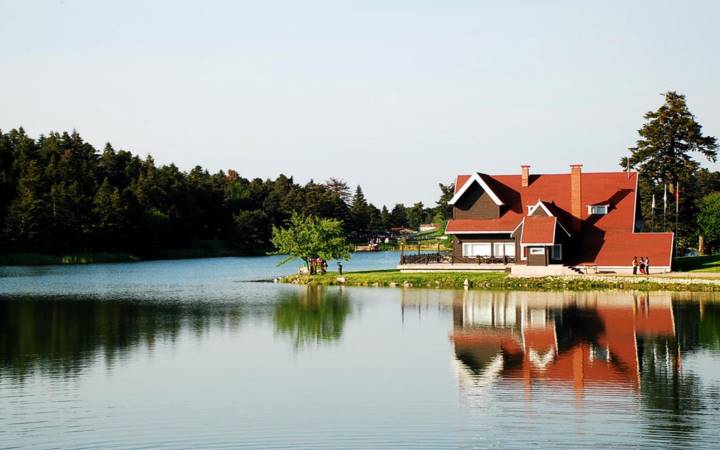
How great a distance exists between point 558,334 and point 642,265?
83.1 ft

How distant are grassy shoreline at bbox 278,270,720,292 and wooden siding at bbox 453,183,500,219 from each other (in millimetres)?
6998

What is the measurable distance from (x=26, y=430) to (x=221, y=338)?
1622 cm

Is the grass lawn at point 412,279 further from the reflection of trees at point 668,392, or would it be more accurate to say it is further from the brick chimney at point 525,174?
the reflection of trees at point 668,392

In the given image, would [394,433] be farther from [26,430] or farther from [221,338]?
[221,338]

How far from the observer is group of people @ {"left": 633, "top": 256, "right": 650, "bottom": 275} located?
191ft

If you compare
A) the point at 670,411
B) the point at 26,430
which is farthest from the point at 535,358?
the point at 26,430

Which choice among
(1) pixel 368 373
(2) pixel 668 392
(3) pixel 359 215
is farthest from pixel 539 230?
(3) pixel 359 215

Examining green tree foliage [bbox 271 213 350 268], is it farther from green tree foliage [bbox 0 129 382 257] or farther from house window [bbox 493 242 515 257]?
green tree foliage [bbox 0 129 382 257]

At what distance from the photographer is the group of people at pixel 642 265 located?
58312 millimetres

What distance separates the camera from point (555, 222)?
61094 millimetres

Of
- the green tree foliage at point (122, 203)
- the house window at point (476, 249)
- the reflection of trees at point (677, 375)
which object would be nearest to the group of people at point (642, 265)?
the house window at point (476, 249)

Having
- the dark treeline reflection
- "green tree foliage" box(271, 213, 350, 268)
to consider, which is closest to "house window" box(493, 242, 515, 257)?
"green tree foliage" box(271, 213, 350, 268)

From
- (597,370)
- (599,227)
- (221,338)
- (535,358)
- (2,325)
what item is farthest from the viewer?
(599,227)

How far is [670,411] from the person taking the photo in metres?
21.7
